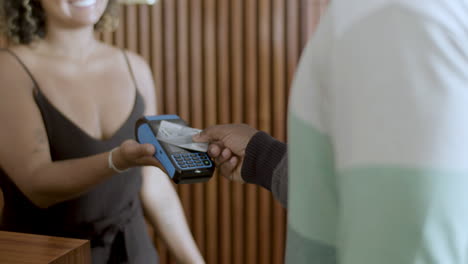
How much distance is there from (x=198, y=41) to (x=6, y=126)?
111cm

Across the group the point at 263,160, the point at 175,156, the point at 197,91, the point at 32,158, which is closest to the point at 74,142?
the point at 32,158

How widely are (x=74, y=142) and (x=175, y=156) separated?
1.66 ft

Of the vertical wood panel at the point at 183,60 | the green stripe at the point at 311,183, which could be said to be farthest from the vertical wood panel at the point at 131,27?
the green stripe at the point at 311,183

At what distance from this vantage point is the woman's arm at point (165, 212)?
140 centimetres

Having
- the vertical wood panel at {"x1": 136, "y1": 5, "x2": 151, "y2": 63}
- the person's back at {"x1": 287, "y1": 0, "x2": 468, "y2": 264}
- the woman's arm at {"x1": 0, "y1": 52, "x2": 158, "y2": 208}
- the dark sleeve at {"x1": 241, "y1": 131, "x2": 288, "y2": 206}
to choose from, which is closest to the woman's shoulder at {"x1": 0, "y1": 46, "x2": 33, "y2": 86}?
the woman's arm at {"x1": 0, "y1": 52, "x2": 158, "y2": 208}

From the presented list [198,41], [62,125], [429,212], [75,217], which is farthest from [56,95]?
[429,212]

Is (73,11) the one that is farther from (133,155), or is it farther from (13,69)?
(133,155)

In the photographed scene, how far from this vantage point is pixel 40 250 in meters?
0.64

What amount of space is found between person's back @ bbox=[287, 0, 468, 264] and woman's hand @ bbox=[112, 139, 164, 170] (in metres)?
0.73

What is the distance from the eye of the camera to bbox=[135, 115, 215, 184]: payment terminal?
916 millimetres

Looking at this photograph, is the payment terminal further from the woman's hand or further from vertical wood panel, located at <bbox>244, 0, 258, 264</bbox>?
vertical wood panel, located at <bbox>244, 0, 258, 264</bbox>

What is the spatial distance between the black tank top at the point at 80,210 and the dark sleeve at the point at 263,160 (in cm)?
56

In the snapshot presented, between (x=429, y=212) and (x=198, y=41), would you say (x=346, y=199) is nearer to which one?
(x=429, y=212)

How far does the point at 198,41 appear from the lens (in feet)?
7.16
